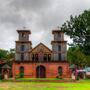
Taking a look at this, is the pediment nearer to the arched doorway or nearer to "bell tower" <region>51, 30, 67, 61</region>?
"bell tower" <region>51, 30, 67, 61</region>

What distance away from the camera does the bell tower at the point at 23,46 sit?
91.2 metres

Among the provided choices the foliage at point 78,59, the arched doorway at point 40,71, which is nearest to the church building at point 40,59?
the arched doorway at point 40,71

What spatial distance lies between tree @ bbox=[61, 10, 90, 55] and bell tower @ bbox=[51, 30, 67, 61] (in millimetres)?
22085

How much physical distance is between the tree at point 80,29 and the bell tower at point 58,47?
72.5ft

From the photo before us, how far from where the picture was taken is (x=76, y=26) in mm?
68125

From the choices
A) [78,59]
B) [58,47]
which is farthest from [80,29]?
[78,59]

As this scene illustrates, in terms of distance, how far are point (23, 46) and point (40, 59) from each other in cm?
552

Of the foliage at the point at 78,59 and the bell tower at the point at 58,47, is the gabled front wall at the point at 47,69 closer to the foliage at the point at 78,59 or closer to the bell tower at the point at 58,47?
the bell tower at the point at 58,47

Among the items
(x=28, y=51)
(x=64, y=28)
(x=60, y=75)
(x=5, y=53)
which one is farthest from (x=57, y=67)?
(x=5, y=53)

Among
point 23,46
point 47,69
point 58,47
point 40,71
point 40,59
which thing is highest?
point 23,46

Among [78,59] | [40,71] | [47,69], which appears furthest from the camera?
[78,59]

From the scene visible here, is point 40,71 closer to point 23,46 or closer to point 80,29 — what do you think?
point 23,46

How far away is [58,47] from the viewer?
9169 centimetres

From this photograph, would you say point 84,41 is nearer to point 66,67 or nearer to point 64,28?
point 64,28
